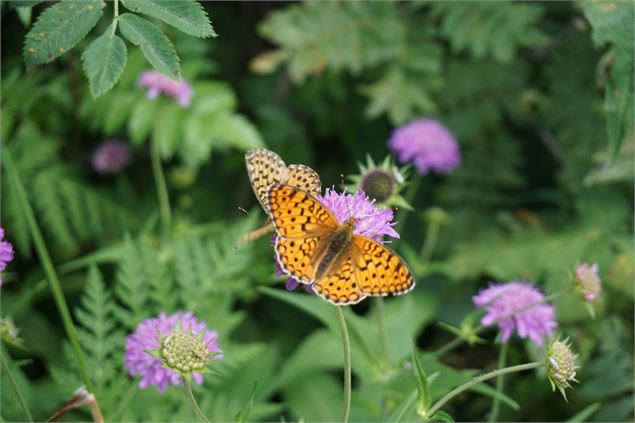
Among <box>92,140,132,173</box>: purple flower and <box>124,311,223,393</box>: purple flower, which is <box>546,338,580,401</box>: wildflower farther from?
<box>92,140,132,173</box>: purple flower

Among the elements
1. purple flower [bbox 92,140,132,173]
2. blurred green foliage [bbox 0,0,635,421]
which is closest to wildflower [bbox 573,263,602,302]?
blurred green foliage [bbox 0,0,635,421]

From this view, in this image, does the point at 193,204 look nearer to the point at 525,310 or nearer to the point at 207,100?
the point at 207,100

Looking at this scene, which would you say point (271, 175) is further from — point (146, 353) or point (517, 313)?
point (517, 313)

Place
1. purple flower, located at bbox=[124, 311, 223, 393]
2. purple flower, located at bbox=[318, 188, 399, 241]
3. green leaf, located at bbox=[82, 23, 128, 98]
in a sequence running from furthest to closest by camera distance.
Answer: purple flower, located at bbox=[124, 311, 223, 393] → purple flower, located at bbox=[318, 188, 399, 241] → green leaf, located at bbox=[82, 23, 128, 98]

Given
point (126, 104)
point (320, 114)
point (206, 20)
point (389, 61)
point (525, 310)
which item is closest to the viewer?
point (206, 20)

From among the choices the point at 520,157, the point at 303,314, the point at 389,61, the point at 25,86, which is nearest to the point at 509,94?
the point at 520,157

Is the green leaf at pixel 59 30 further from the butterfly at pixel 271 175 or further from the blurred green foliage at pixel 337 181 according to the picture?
the blurred green foliage at pixel 337 181

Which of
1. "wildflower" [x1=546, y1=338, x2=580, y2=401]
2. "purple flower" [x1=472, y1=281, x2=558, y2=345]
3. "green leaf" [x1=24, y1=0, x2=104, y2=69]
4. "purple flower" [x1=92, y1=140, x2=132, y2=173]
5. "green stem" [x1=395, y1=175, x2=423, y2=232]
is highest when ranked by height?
"green leaf" [x1=24, y1=0, x2=104, y2=69]

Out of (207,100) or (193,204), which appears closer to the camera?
(207,100)
